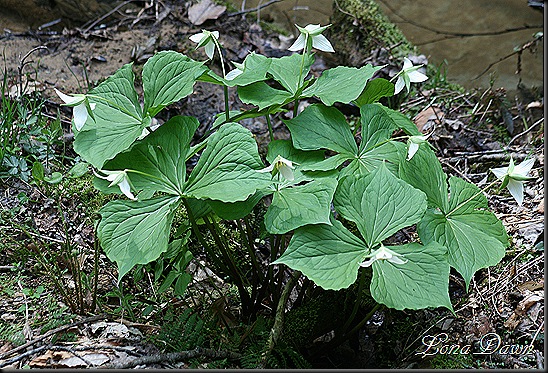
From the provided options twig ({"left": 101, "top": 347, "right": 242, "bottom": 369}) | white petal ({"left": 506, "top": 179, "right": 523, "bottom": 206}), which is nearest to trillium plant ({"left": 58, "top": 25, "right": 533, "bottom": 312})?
white petal ({"left": 506, "top": 179, "right": 523, "bottom": 206})

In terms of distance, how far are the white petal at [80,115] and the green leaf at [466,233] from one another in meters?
1.15

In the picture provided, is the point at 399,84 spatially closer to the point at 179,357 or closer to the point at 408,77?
the point at 408,77

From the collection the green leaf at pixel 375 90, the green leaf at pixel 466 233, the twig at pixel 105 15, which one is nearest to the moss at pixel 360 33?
the twig at pixel 105 15

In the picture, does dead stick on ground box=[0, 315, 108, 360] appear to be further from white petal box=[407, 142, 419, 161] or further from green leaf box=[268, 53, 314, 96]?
white petal box=[407, 142, 419, 161]

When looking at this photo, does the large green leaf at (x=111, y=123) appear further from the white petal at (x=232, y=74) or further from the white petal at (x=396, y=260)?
the white petal at (x=396, y=260)

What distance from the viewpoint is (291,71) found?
2.04 m

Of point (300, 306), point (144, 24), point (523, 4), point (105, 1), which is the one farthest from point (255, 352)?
point (523, 4)

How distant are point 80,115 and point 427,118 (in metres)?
2.28

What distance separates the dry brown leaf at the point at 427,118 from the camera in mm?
3246

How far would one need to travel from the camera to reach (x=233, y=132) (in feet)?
5.78

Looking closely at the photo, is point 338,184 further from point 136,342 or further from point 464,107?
point 464,107

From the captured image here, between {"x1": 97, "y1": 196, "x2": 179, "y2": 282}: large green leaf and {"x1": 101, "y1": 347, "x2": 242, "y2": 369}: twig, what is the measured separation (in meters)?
0.27

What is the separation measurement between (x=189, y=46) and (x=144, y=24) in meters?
0.54

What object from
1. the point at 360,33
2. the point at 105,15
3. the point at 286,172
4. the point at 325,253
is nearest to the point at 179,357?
the point at 325,253
